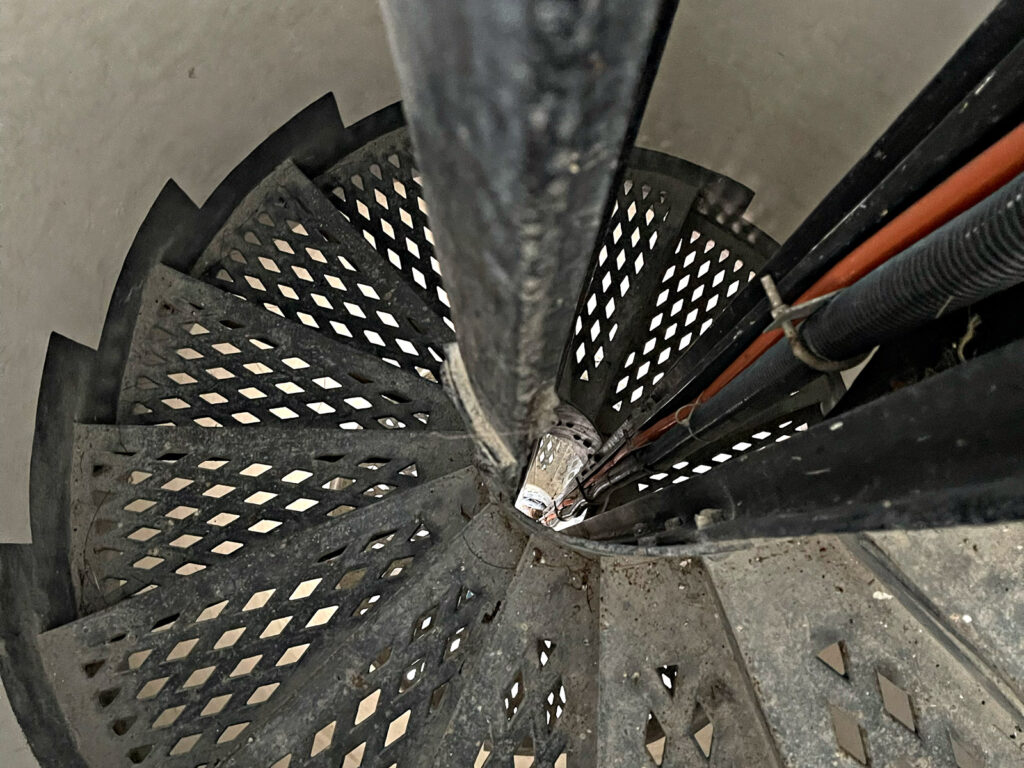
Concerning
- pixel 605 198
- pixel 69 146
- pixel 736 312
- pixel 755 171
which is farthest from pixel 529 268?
pixel 755 171

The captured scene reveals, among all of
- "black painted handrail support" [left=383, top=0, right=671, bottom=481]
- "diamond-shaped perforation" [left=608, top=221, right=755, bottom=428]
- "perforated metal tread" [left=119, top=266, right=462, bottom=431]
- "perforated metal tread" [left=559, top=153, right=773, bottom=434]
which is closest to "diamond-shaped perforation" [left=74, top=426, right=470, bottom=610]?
"perforated metal tread" [left=119, top=266, right=462, bottom=431]

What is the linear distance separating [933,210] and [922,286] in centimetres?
18

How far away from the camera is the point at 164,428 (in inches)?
81.2

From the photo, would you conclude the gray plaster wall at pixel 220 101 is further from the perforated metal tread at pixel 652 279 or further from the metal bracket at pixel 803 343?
the metal bracket at pixel 803 343

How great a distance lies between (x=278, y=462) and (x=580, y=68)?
197 centimetres

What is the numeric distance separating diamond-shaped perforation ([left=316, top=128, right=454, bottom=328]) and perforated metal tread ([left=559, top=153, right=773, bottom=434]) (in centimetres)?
76

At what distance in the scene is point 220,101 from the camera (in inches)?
87.5

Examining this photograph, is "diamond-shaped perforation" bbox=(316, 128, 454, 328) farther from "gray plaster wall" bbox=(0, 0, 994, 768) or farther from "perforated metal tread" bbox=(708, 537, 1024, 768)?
"perforated metal tread" bbox=(708, 537, 1024, 768)

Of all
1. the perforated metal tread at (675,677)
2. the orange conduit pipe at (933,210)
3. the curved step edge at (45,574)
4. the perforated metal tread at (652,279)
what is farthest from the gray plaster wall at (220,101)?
the perforated metal tread at (675,677)

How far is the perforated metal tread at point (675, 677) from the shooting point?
4.73 ft

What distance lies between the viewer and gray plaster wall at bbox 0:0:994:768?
67.2 inches

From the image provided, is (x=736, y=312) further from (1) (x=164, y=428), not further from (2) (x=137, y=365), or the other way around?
(2) (x=137, y=365)

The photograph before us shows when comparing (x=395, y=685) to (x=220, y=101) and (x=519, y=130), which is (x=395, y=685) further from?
(x=220, y=101)

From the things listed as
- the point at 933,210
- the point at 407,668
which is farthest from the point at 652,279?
the point at 933,210
